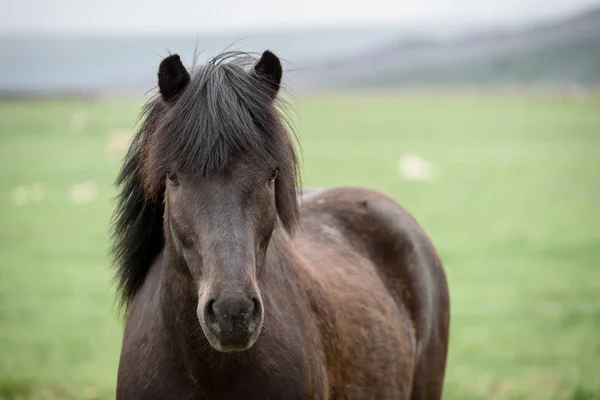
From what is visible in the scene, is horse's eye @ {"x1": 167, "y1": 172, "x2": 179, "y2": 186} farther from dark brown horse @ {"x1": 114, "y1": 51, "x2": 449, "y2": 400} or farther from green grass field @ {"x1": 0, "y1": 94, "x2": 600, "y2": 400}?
green grass field @ {"x1": 0, "y1": 94, "x2": 600, "y2": 400}

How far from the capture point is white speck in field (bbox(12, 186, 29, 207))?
25.1 meters

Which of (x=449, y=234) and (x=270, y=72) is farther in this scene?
(x=449, y=234)

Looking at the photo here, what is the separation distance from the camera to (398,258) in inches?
204

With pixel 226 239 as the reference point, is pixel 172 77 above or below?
above

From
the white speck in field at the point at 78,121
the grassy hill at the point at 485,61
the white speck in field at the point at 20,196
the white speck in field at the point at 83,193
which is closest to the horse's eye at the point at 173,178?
the white speck in field at the point at 20,196

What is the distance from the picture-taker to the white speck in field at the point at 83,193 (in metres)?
25.9

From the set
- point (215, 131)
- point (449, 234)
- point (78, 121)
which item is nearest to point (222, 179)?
point (215, 131)

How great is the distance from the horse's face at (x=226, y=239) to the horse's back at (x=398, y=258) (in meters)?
1.62

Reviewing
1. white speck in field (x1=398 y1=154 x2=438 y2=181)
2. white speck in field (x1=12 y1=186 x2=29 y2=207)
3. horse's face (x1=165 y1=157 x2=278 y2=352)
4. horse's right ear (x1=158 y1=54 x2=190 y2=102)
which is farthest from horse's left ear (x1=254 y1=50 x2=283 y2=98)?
white speck in field (x1=398 y1=154 x2=438 y2=181)

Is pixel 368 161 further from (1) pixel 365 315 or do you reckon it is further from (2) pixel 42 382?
(1) pixel 365 315

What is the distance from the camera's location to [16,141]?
128 feet

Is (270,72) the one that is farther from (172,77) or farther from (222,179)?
(222,179)

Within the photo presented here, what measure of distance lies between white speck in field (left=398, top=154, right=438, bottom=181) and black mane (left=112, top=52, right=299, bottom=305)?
82.9 feet

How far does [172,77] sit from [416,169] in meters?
27.5
